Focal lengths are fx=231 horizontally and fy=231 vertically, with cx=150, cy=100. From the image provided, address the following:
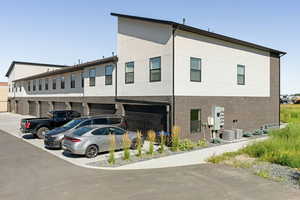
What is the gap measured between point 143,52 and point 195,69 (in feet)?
12.4

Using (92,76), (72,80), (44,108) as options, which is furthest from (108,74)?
(44,108)

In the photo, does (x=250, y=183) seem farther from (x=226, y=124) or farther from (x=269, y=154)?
(x=226, y=124)

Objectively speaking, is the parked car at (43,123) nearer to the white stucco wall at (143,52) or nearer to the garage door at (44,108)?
the white stucco wall at (143,52)

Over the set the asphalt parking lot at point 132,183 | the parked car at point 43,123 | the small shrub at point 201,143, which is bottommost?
the asphalt parking lot at point 132,183

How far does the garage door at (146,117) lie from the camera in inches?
593

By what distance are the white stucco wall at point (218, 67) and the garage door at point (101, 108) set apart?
24.0 ft

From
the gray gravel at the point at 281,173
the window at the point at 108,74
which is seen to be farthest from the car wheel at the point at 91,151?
the window at the point at 108,74

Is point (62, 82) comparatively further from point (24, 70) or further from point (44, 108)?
point (24, 70)

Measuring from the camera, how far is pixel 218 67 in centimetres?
1688

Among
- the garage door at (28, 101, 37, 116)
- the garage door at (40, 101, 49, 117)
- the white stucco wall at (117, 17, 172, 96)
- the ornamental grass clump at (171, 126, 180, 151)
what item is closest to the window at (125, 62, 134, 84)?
the white stucco wall at (117, 17, 172, 96)

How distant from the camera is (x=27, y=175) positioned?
900 cm

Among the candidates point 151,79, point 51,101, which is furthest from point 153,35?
point 51,101

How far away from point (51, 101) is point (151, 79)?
20.1m

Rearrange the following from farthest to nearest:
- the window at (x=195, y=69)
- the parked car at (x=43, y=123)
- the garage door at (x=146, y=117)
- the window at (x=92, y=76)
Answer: the window at (x=92, y=76), the parked car at (x=43, y=123), the window at (x=195, y=69), the garage door at (x=146, y=117)
